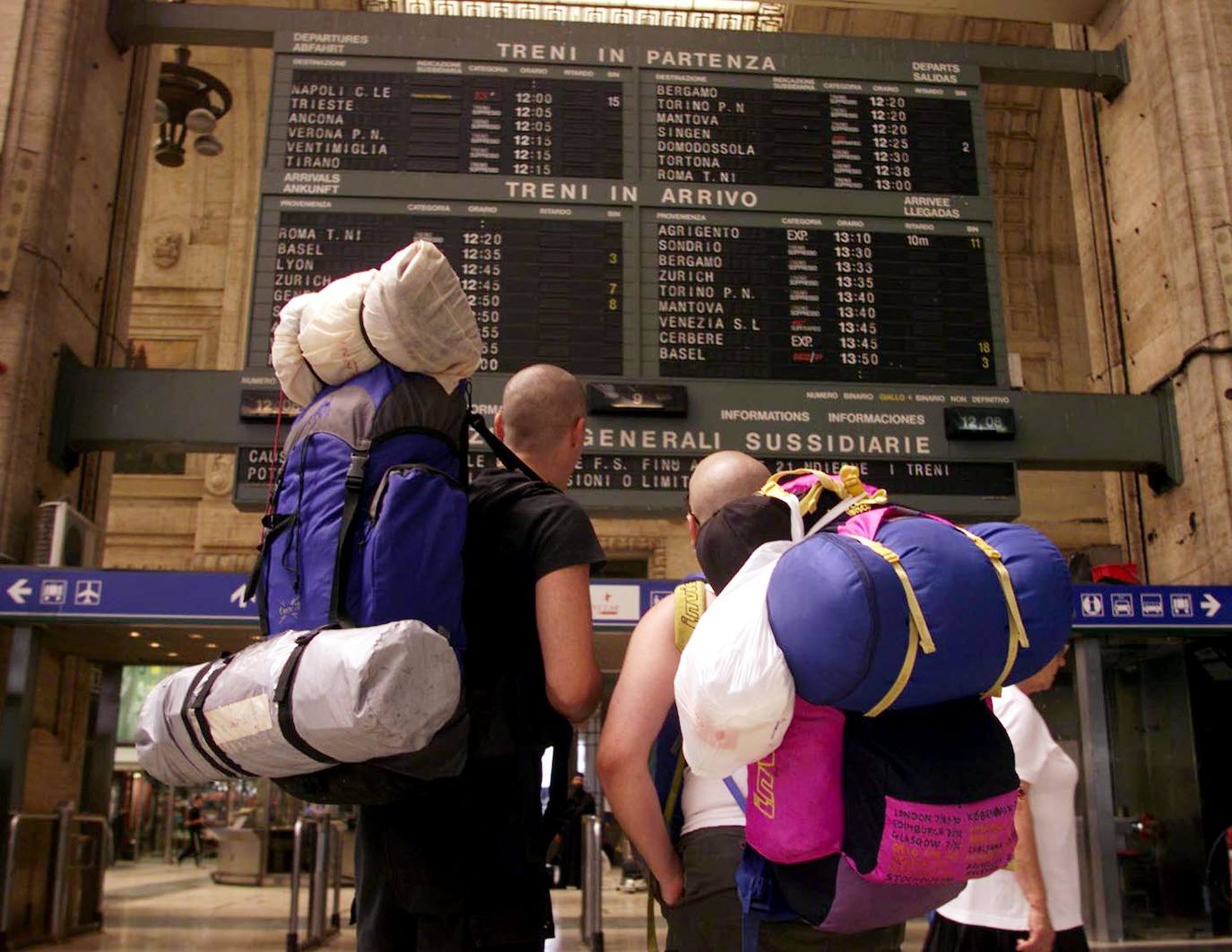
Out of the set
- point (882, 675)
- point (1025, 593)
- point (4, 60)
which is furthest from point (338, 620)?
point (4, 60)

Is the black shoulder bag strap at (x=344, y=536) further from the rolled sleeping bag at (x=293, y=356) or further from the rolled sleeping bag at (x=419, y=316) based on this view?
the rolled sleeping bag at (x=293, y=356)

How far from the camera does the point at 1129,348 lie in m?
8.81

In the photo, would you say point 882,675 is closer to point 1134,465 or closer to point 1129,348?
point 1134,465

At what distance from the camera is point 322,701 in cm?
159

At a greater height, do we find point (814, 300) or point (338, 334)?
point (814, 300)

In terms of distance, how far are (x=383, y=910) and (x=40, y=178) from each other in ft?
23.1

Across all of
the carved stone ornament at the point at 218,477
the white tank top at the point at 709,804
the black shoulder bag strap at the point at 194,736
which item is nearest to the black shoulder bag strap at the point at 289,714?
the black shoulder bag strap at the point at 194,736

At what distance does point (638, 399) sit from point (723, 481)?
4596 millimetres

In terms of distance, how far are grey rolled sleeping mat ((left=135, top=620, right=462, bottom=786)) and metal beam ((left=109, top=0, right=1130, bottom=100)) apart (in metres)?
6.80

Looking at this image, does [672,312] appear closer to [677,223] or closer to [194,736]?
[677,223]

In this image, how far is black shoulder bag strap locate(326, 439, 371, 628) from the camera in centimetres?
175

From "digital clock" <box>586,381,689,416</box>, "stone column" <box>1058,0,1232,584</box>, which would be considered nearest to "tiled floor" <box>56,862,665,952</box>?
"digital clock" <box>586,381,689,416</box>

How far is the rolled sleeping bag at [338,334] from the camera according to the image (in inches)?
77.2

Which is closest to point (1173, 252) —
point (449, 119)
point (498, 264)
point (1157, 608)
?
point (1157, 608)
